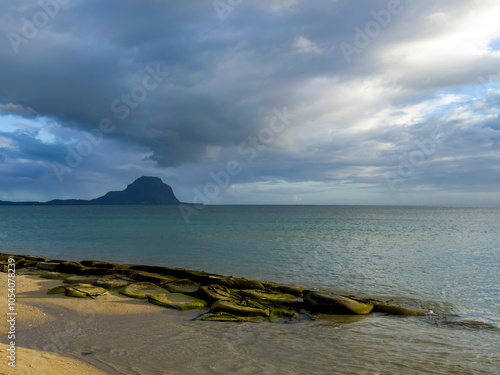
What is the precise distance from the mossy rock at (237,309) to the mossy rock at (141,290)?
3.52 meters

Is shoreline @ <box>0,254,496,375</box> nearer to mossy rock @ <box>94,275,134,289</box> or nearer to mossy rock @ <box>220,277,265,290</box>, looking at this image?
mossy rock @ <box>94,275,134,289</box>

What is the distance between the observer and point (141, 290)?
14.6m

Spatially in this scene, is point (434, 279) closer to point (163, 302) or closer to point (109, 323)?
point (163, 302)

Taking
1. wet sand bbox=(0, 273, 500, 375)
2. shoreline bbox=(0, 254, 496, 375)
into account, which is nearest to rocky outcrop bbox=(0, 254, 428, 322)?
shoreline bbox=(0, 254, 496, 375)

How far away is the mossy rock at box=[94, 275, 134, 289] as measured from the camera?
49.6 feet

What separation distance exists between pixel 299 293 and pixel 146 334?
23.8ft

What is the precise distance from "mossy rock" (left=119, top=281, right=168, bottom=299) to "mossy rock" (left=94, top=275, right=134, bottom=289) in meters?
0.60

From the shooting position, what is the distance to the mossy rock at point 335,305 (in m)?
12.4

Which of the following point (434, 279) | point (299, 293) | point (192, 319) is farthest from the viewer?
point (434, 279)

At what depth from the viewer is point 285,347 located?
29.4ft

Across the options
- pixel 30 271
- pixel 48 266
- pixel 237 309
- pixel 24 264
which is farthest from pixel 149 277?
pixel 24 264

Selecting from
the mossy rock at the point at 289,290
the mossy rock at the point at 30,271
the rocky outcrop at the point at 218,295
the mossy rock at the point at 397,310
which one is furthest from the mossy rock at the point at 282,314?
the mossy rock at the point at 30,271

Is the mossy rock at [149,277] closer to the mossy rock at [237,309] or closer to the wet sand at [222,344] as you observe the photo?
the wet sand at [222,344]

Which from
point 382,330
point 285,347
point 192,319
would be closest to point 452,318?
point 382,330
